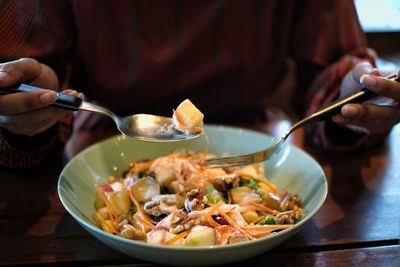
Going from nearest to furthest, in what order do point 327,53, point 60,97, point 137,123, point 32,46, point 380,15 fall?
point 60,97
point 137,123
point 32,46
point 327,53
point 380,15

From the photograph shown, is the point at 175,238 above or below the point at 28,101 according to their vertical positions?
below

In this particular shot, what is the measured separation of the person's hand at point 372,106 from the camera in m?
0.89

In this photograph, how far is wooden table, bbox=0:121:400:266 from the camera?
81cm

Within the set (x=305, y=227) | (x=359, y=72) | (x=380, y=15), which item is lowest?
(x=305, y=227)

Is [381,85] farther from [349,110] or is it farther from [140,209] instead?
[140,209]

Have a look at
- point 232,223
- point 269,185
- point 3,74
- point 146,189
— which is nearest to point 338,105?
point 269,185

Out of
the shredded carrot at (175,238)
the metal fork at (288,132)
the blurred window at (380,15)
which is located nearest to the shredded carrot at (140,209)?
the shredded carrot at (175,238)

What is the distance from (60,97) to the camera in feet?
2.76

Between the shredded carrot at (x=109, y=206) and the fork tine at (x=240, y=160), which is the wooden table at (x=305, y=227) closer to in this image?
the shredded carrot at (x=109, y=206)

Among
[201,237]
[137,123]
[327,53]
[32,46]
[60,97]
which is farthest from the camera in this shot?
[327,53]

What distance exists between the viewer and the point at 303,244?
0.85m

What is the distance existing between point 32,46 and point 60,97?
355mm

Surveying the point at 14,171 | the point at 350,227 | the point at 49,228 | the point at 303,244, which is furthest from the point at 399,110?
the point at 14,171

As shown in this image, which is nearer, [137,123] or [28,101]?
[28,101]
